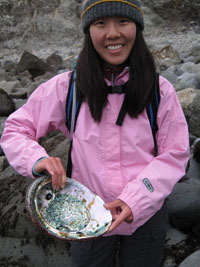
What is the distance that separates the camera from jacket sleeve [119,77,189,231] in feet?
6.20

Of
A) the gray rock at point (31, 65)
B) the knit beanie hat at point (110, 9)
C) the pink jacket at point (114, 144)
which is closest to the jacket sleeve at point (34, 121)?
the pink jacket at point (114, 144)

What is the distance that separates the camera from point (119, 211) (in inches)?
75.7

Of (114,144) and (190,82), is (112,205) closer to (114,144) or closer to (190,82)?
(114,144)

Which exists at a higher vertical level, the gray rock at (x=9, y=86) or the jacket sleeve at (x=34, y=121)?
the jacket sleeve at (x=34, y=121)

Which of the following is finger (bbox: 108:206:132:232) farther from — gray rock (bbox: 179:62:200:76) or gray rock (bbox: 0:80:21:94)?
gray rock (bbox: 0:80:21:94)

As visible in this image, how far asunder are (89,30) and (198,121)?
9.72 ft

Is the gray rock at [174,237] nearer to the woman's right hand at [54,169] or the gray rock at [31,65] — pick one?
the woman's right hand at [54,169]

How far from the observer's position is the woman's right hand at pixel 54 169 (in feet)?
5.91

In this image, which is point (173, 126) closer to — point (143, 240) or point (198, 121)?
point (143, 240)

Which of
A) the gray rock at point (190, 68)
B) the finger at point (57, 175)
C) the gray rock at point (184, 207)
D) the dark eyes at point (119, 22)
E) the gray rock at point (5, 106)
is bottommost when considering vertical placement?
the gray rock at point (190, 68)

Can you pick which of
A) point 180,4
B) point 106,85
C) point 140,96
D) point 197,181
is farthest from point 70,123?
point 180,4

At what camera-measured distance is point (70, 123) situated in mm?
2113

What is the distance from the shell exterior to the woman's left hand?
0.05 m

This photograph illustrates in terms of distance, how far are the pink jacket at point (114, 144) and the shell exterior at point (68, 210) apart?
0.49ft
